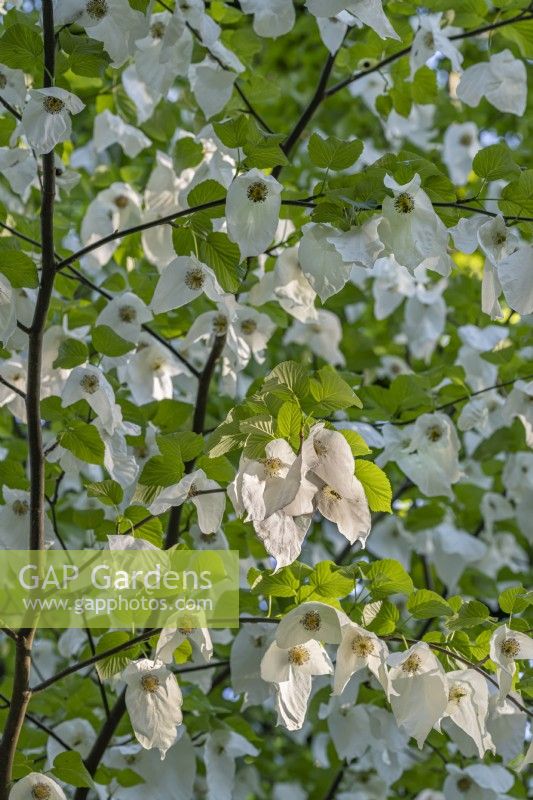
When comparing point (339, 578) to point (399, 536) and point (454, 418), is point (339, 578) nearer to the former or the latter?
point (454, 418)

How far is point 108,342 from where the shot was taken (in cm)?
140

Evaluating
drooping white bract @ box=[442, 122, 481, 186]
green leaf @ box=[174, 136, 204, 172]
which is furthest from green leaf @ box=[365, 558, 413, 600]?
drooping white bract @ box=[442, 122, 481, 186]

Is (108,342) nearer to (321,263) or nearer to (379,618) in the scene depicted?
(321,263)

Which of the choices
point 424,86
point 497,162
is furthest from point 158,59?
point 497,162

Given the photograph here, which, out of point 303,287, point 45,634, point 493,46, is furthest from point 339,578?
point 45,634

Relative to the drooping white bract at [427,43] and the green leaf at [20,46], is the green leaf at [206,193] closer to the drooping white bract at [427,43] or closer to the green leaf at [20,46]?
the green leaf at [20,46]

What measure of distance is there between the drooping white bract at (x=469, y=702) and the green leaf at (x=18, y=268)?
2.13ft

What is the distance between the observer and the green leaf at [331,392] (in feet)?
3.63

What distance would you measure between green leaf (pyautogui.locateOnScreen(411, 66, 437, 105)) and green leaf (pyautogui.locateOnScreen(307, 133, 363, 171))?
Answer: 29.5 inches

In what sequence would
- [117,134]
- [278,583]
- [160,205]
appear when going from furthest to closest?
[117,134]
[160,205]
[278,583]

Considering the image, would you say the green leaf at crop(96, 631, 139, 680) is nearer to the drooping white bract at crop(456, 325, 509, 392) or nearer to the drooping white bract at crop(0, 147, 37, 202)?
the drooping white bract at crop(0, 147, 37, 202)

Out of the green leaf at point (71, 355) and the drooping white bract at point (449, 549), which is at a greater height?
the green leaf at point (71, 355)

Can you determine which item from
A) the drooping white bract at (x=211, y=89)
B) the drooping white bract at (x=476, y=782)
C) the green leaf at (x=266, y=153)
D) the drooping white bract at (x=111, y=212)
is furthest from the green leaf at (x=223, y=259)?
the drooping white bract at (x=476, y=782)

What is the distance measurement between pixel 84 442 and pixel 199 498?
18cm
